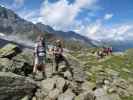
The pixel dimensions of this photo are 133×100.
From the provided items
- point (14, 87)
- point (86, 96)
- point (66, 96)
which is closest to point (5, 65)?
point (14, 87)

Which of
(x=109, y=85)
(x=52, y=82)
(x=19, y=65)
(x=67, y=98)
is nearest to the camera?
(x=67, y=98)

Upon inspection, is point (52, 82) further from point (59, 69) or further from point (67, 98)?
point (59, 69)

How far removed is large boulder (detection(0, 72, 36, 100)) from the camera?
2327 centimetres

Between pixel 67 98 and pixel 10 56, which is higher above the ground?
pixel 10 56

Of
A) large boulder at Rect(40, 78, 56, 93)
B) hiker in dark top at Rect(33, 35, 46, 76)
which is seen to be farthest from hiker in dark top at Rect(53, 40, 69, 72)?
large boulder at Rect(40, 78, 56, 93)

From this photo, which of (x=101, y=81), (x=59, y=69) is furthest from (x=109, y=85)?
(x=59, y=69)

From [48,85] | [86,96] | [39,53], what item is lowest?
[86,96]

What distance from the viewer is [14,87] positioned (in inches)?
946

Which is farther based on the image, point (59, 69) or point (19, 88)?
point (59, 69)

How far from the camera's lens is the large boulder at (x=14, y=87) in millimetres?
23266

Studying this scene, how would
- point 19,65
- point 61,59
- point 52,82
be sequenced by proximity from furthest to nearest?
point 61,59, point 19,65, point 52,82

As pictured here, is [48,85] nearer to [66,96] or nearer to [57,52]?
[66,96]

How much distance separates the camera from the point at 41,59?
30.8m

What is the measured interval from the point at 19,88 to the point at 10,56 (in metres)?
8.69
